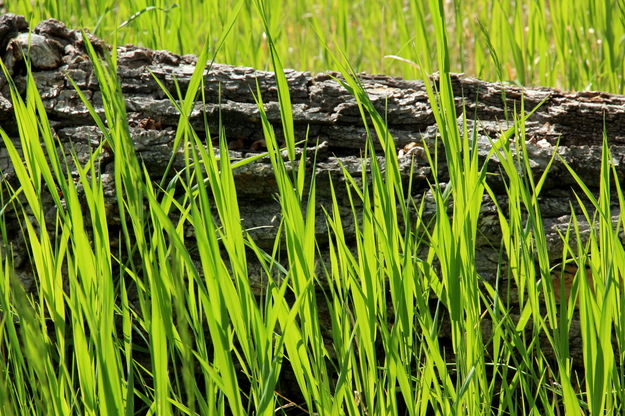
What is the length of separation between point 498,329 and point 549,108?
68 cm

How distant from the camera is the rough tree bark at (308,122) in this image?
1.25 m

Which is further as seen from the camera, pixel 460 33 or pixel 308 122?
pixel 460 33

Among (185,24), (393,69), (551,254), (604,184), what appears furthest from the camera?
(393,69)

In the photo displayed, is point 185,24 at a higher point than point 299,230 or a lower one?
higher

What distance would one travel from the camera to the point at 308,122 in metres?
1.35

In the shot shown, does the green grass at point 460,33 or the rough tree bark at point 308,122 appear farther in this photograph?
the green grass at point 460,33

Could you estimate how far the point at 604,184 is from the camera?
97 cm

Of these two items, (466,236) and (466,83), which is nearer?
(466,236)

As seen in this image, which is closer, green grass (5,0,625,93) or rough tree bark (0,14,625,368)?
rough tree bark (0,14,625,368)

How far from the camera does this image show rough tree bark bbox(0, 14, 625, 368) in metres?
1.25

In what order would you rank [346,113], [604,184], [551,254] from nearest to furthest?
[604,184], [551,254], [346,113]

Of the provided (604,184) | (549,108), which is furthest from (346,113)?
(604,184)

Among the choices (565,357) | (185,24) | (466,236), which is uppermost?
(185,24)

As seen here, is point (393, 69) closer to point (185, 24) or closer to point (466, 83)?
point (185, 24)
